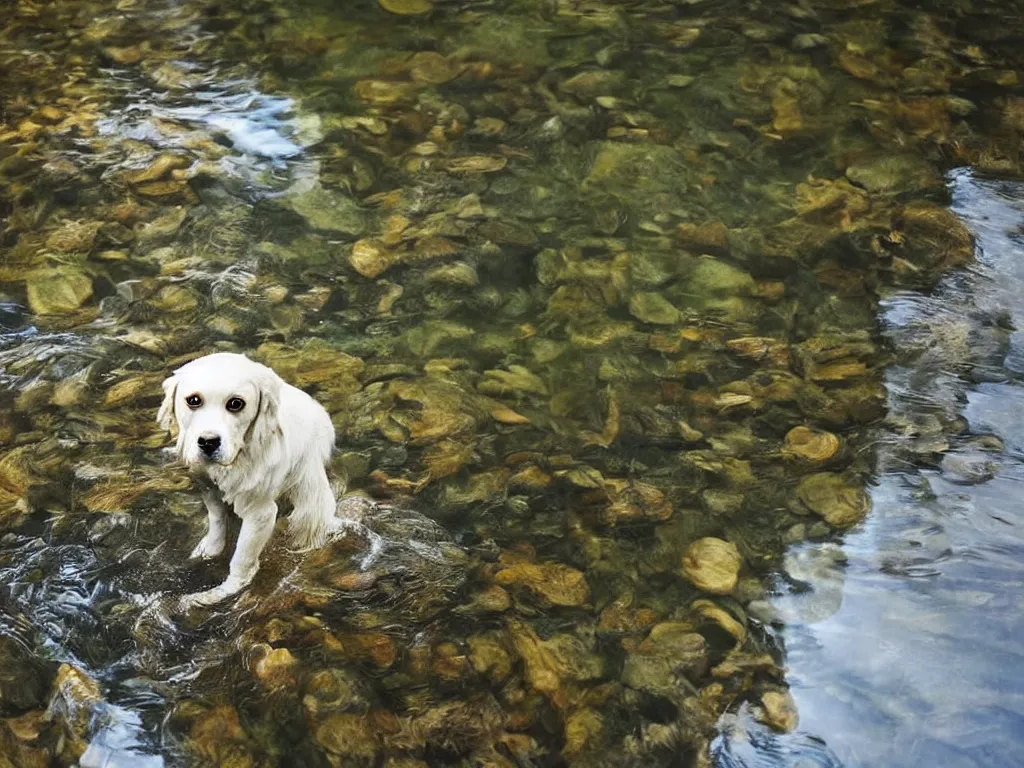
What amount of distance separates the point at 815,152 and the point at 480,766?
3.02m

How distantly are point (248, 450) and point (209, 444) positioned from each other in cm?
14

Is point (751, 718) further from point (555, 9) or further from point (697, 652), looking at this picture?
point (555, 9)

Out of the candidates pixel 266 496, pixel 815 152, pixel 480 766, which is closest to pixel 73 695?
pixel 266 496

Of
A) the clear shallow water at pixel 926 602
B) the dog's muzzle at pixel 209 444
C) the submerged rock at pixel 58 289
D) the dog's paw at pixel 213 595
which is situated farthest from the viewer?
the submerged rock at pixel 58 289

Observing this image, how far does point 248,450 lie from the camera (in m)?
2.51

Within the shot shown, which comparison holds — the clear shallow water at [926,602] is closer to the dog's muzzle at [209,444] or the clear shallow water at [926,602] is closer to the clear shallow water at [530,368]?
the clear shallow water at [530,368]

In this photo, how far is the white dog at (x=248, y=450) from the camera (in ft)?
7.89

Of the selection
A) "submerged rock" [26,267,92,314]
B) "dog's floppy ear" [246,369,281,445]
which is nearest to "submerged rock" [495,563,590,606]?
"dog's floppy ear" [246,369,281,445]

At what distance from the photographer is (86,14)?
553 cm

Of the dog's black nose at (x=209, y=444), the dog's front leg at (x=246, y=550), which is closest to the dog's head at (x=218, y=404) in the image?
the dog's black nose at (x=209, y=444)

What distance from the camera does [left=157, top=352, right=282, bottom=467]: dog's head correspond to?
239 cm

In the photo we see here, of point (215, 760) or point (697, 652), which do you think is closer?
point (215, 760)

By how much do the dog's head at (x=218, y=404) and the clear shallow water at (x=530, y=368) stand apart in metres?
0.58

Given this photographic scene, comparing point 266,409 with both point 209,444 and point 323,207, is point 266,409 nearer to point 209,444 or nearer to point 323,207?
point 209,444
